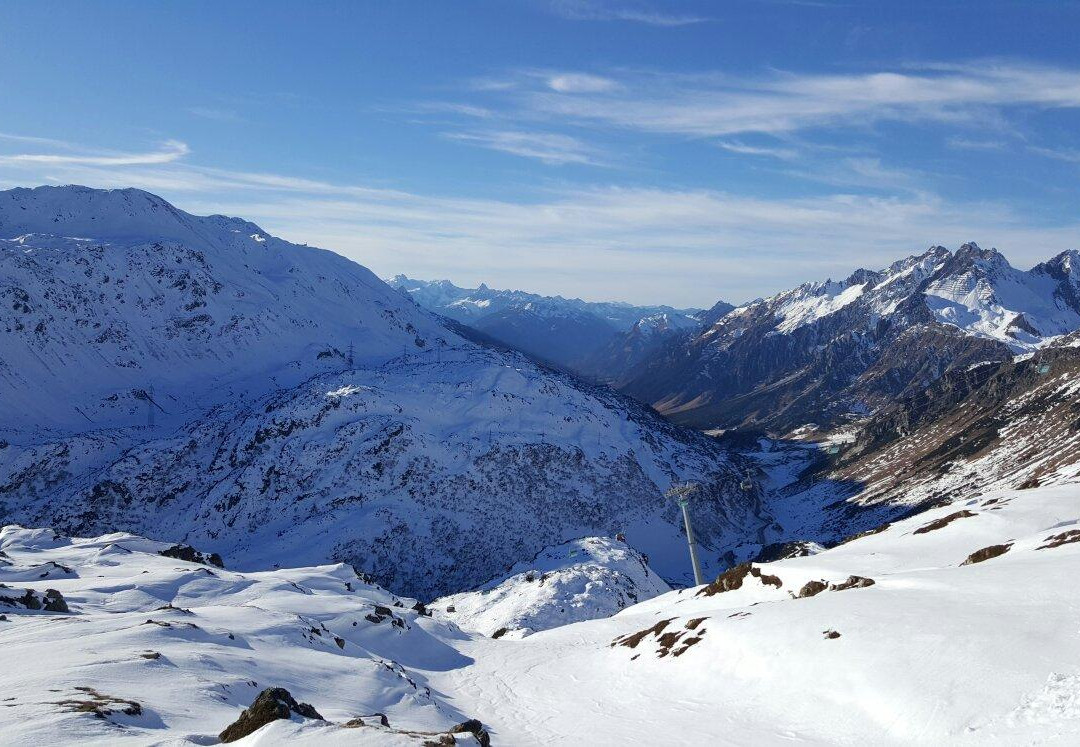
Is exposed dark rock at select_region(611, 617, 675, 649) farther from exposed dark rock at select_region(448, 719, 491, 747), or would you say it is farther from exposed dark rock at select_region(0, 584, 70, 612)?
exposed dark rock at select_region(0, 584, 70, 612)

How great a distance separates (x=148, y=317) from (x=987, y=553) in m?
145

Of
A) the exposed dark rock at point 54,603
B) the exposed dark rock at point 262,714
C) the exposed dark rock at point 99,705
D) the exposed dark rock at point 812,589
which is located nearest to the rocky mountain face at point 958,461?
the exposed dark rock at point 812,589

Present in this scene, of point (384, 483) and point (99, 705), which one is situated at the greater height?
point (99, 705)

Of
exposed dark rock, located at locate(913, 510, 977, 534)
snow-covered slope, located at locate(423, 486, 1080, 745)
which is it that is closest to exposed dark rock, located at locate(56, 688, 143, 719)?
snow-covered slope, located at locate(423, 486, 1080, 745)

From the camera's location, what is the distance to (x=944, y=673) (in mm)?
20219

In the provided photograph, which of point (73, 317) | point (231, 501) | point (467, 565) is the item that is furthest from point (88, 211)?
point (467, 565)

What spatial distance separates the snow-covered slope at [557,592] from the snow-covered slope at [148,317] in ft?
233

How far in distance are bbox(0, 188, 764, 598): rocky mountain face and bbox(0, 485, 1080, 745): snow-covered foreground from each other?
138 ft

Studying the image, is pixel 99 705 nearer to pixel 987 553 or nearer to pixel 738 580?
pixel 738 580

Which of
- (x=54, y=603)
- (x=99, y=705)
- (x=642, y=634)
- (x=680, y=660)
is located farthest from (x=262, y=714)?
(x=54, y=603)

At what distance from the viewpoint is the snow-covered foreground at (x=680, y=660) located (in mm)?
19141

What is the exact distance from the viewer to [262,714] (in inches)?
778

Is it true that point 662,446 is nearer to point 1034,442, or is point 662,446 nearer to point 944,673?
point 1034,442

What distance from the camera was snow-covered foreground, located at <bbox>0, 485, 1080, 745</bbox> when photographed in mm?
19141
